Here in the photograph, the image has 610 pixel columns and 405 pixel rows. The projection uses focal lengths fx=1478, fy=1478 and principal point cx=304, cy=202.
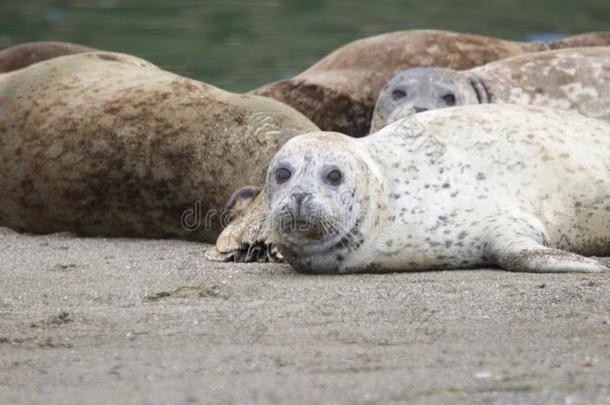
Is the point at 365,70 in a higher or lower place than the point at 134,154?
higher

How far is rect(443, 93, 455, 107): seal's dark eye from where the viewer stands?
23.4ft

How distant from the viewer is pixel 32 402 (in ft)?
10.6

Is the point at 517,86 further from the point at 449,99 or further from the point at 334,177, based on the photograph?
the point at 334,177

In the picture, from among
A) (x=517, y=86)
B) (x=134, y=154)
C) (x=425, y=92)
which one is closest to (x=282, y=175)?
(x=134, y=154)

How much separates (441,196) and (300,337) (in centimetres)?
164

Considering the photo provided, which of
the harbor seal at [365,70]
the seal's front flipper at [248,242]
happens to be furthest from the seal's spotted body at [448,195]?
the harbor seal at [365,70]

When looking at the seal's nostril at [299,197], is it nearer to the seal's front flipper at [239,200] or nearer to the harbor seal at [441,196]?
the harbor seal at [441,196]

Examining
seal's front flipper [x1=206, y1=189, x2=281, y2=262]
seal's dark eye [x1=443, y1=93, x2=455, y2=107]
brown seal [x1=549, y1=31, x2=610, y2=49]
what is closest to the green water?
brown seal [x1=549, y1=31, x2=610, y2=49]

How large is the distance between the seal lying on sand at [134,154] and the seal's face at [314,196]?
3.36ft

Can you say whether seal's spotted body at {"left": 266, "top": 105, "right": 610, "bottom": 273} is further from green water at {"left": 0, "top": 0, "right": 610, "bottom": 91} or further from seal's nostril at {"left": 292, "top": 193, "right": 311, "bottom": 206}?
green water at {"left": 0, "top": 0, "right": 610, "bottom": 91}

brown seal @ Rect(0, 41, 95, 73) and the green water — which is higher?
brown seal @ Rect(0, 41, 95, 73)

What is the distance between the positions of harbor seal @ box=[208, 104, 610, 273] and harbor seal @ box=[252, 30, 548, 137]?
7.81ft

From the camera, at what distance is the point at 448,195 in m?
5.39

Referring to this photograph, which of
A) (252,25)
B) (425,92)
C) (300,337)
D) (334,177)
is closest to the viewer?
(300,337)
